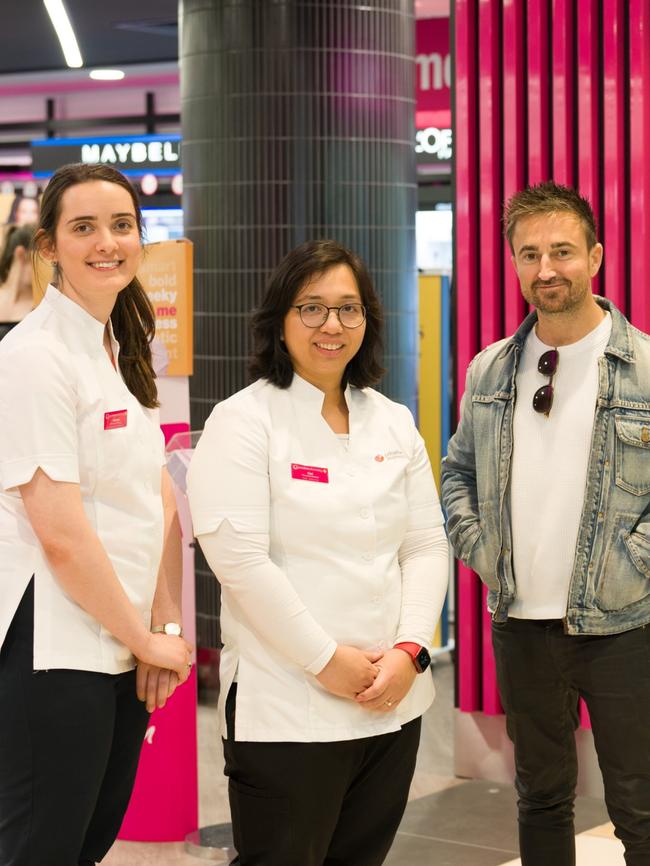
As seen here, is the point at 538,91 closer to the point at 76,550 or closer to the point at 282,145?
the point at 282,145

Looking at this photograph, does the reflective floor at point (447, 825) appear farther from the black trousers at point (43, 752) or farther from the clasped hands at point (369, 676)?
the black trousers at point (43, 752)

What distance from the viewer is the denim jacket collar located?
8.89 feet

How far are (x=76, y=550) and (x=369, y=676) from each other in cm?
59

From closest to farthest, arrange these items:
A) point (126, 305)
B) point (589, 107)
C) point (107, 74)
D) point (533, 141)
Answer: point (126, 305) → point (589, 107) → point (533, 141) → point (107, 74)

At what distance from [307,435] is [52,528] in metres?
0.54

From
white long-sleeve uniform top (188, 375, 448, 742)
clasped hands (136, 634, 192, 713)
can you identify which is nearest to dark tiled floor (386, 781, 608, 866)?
white long-sleeve uniform top (188, 375, 448, 742)

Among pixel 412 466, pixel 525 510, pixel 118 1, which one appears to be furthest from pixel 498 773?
pixel 118 1

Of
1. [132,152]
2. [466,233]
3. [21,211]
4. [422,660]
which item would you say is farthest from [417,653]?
[132,152]

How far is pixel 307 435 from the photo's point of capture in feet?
7.90

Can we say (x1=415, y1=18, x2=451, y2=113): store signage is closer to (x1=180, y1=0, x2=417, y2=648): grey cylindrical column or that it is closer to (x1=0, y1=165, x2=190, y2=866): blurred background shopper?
(x1=180, y1=0, x2=417, y2=648): grey cylindrical column

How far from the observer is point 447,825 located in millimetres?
4043

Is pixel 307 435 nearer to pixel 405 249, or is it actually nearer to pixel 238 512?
pixel 238 512

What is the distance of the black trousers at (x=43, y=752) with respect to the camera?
82.3 inches

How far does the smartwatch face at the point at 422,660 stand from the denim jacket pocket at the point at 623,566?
45cm
